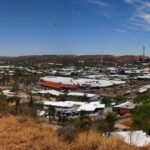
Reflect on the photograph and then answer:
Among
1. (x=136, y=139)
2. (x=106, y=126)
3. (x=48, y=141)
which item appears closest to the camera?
(x=48, y=141)

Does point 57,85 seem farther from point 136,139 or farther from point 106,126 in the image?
point 136,139

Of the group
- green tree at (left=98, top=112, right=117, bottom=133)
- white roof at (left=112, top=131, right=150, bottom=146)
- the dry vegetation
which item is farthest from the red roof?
the dry vegetation

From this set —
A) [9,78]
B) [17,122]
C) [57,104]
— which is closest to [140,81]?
[9,78]

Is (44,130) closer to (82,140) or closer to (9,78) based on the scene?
(82,140)

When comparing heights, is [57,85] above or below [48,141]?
below

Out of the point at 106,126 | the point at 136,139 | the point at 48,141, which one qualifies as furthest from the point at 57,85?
the point at 48,141

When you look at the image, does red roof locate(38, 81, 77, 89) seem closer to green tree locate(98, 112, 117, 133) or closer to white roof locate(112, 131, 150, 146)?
green tree locate(98, 112, 117, 133)

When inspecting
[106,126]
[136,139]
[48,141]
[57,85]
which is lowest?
[57,85]

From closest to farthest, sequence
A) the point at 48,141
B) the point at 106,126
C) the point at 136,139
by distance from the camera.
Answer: the point at 48,141 < the point at 136,139 < the point at 106,126
